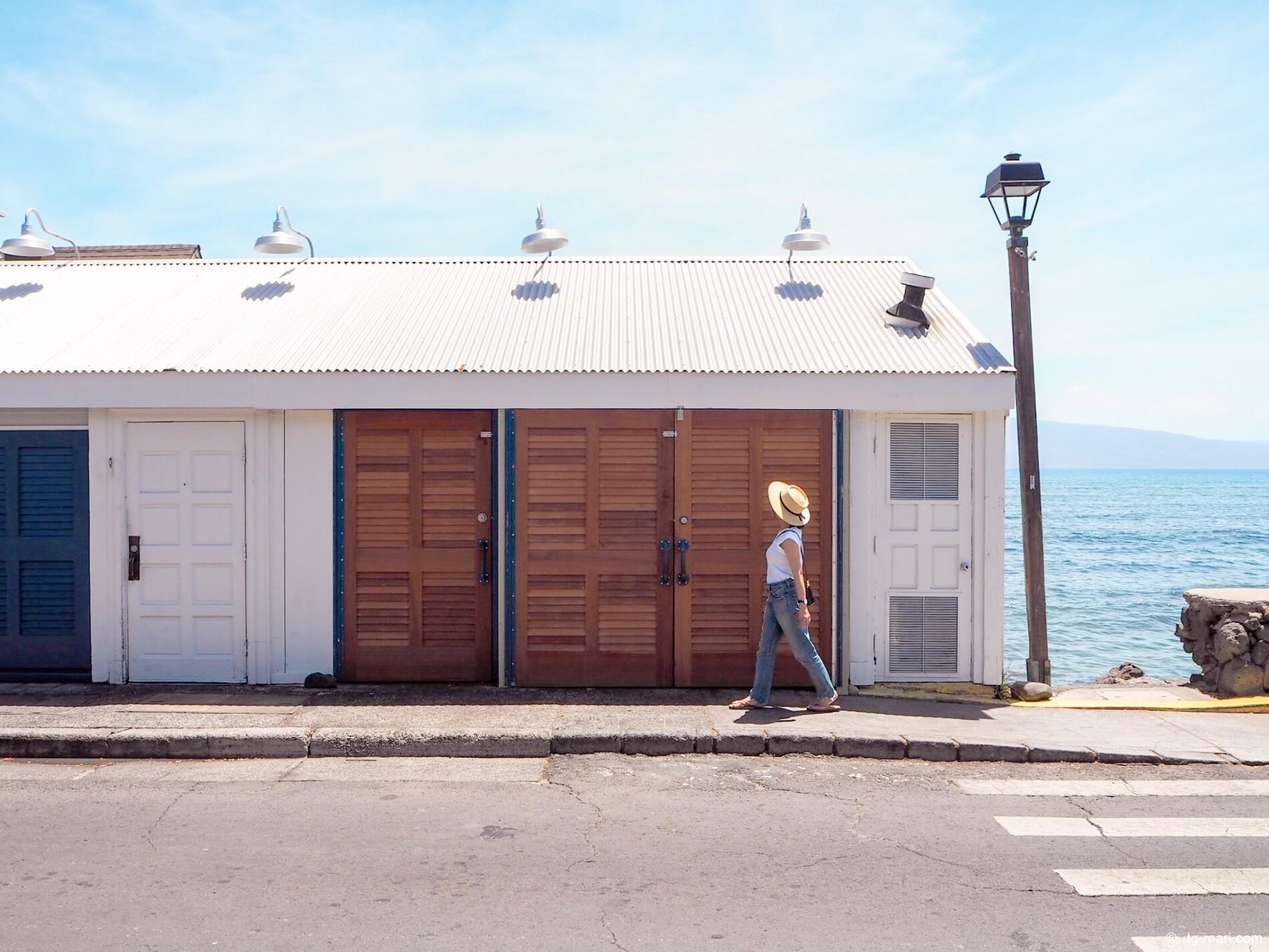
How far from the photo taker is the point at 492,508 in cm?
934

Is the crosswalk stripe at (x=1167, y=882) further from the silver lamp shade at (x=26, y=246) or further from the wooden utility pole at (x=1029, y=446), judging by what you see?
the silver lamp shade at (x=26, y=246)

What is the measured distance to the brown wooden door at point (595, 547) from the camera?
30.3 feet

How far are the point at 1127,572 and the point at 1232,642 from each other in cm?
3165

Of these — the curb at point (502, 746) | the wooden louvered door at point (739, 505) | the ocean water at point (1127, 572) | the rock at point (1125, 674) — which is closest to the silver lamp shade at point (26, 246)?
the curb at point (502, 746)

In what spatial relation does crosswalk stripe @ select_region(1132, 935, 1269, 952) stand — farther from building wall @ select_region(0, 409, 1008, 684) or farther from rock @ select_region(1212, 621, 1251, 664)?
rock @ select_region(1212, 621, 1251, 664)

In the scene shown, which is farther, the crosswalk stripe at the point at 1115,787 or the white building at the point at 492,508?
the white building at the point at 492,508

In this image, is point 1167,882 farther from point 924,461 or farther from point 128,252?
point 128,252

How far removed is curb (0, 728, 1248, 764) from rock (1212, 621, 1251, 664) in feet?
6.67

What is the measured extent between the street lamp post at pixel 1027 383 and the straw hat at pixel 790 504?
251 centimetres

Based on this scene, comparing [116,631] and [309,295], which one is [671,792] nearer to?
[116,631]

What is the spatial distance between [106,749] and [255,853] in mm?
2743

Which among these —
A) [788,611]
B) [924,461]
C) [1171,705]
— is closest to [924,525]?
[924,461]

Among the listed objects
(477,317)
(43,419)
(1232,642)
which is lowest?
(1232,642)

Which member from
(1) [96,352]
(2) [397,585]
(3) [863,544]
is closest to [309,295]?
(1) [96,352]
